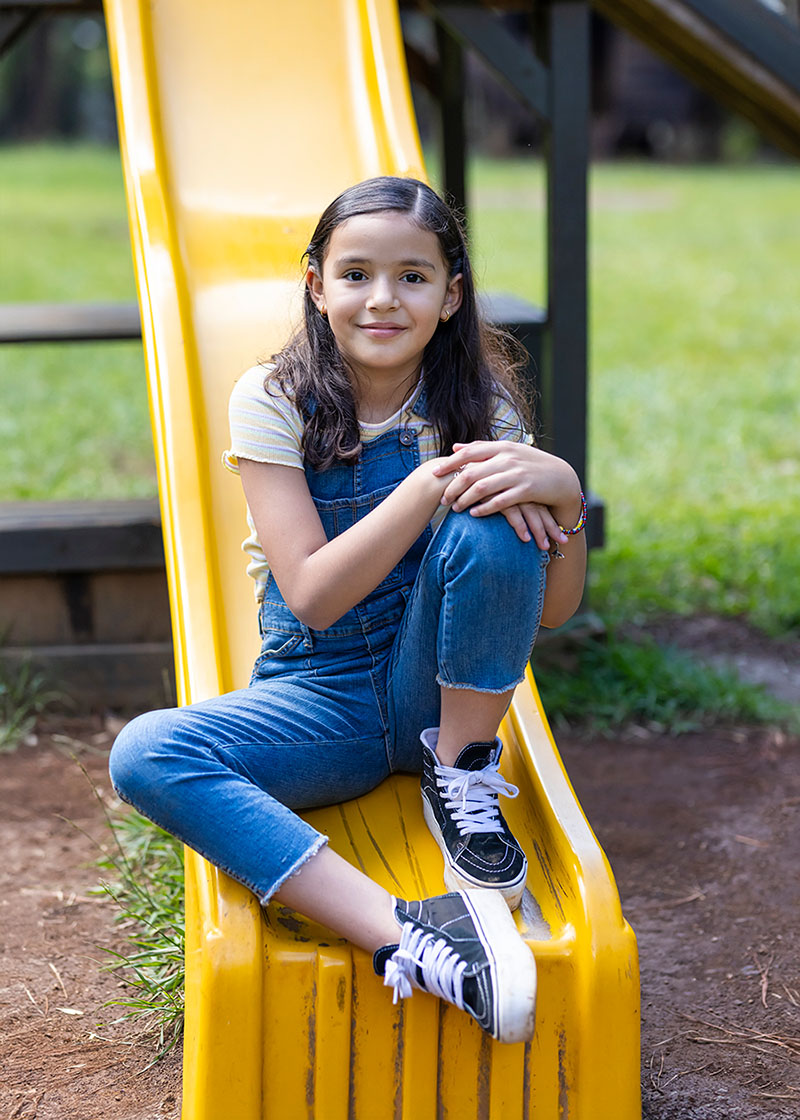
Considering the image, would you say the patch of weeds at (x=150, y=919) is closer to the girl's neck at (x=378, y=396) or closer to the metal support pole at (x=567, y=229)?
the girl's neck at (x=378, y=396)

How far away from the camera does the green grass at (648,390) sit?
4.34 meters

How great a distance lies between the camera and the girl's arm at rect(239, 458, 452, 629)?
1.78m

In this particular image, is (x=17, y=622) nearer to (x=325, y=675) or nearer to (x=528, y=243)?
(x=325, y=675)

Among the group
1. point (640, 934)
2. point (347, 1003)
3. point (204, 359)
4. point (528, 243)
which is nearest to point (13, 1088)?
point (347, 1003)

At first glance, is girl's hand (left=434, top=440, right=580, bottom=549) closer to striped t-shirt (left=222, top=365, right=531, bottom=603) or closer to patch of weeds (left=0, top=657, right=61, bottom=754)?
striped t-shirt (left=222, top=365, right=531, bottom=603)

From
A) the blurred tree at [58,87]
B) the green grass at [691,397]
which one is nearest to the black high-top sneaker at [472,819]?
the green grass at [691,397]

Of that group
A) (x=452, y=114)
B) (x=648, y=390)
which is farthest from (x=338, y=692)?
(x=648, y=390)

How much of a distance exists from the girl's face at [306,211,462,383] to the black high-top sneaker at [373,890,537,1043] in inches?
31.9

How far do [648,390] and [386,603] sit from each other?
16.1 feet

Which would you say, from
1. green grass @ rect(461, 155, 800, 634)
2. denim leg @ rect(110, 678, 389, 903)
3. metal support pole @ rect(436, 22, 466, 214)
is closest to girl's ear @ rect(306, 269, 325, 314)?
green grass @ rect(461, 155, 800, 634)

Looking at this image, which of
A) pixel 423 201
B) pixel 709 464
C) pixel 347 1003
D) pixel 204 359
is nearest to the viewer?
pixel 347 1003

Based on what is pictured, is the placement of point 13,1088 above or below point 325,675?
below

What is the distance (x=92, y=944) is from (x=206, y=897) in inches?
27.2

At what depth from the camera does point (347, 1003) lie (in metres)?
1.68
